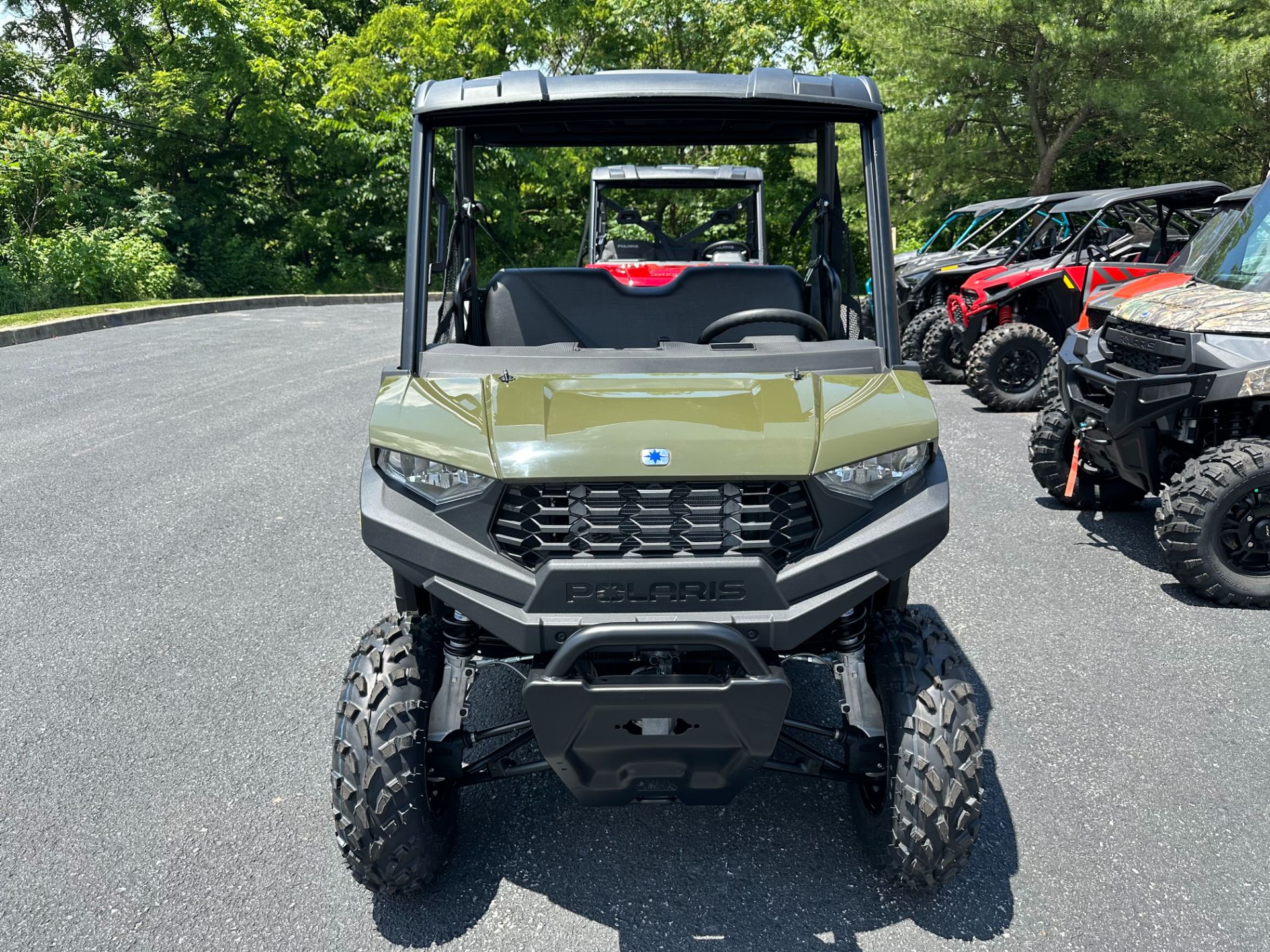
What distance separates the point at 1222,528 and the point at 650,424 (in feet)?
10.5

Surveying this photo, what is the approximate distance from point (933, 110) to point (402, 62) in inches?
512

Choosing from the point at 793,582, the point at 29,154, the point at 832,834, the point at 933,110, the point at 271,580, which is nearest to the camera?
the point at 793,582

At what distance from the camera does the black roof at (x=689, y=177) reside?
10.7 meters

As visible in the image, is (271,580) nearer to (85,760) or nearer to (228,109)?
(85,760)

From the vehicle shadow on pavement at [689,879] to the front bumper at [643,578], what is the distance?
791 mm

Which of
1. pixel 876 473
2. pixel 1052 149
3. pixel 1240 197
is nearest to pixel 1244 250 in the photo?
pixel 1240 197

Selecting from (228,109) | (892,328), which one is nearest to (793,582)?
(892,328)

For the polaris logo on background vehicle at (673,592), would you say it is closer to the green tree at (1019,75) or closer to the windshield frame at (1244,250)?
the windshield frame at (1244,250)

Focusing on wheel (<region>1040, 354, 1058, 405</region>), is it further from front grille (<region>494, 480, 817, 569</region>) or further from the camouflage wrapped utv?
front grille (<region>494, 480, 817, 569</region>)

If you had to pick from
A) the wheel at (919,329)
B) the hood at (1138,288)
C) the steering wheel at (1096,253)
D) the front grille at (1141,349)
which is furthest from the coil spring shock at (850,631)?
the wheel at (919,329)

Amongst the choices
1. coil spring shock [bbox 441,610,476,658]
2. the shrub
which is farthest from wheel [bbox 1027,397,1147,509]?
the shrub

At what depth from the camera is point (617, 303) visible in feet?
12.1

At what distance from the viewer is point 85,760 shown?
338cm

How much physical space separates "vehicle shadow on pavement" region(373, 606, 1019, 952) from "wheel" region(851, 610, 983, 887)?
0.17 m
